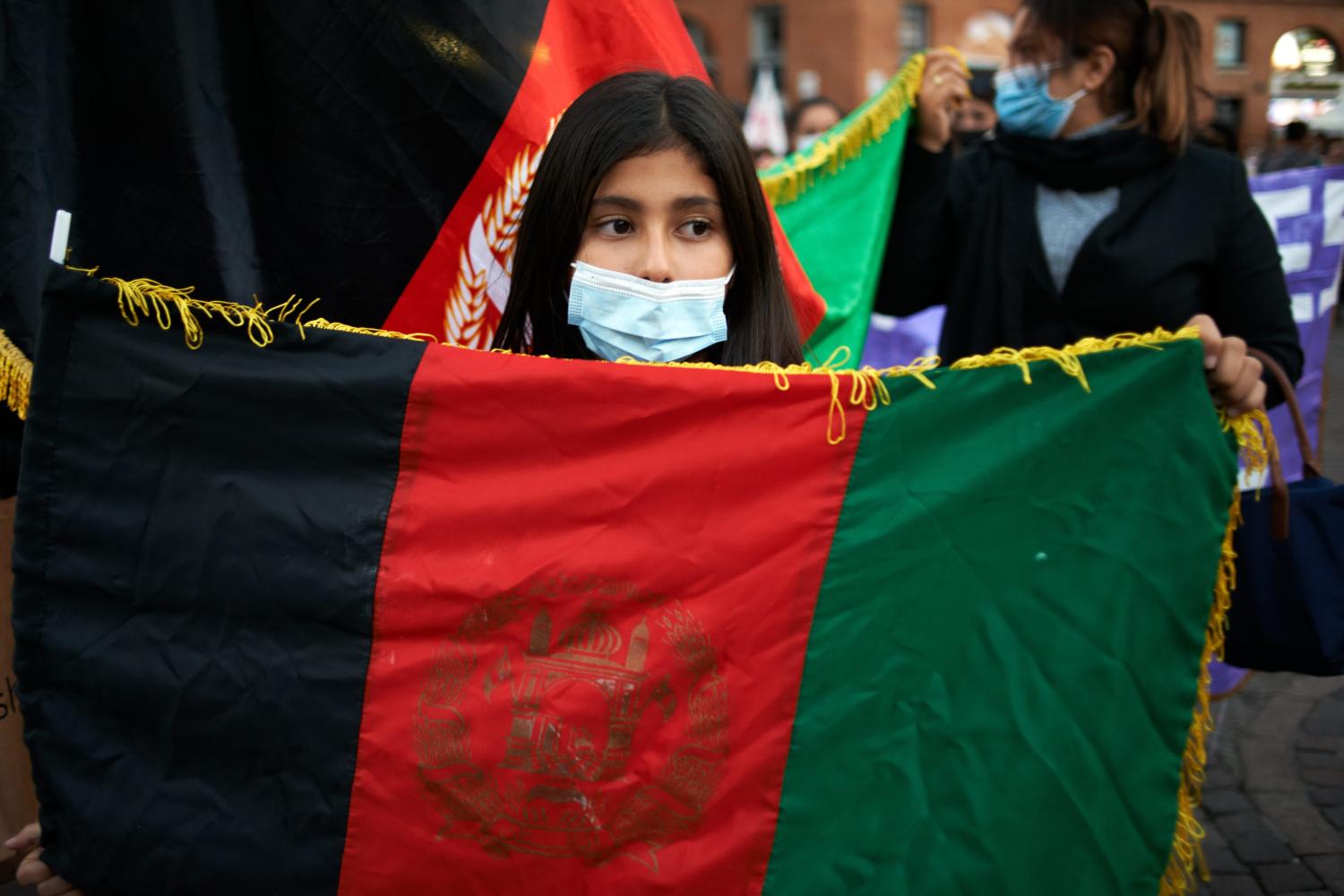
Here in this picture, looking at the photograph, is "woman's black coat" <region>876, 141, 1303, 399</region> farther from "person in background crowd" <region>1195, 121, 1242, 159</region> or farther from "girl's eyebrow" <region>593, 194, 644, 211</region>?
"person in background crowd" <region>1195, 121, 1242, 159</region>

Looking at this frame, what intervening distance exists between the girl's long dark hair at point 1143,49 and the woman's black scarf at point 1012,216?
0.07 meters

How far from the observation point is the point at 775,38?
1211 inches

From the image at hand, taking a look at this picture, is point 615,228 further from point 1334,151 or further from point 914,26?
point 914,26

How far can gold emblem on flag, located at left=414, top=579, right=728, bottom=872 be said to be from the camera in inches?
66.2

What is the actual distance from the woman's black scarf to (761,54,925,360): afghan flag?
0.86ft

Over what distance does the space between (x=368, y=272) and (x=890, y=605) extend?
130 centimetres

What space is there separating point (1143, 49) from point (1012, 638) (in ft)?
6.60

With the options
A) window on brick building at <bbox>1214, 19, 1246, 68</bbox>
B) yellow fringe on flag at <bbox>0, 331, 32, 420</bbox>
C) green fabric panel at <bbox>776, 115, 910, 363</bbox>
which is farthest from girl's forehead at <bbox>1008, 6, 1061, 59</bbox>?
window on brick building at <bbox>1214, 19, 1246, 68</bbox>

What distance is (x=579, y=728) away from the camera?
1.70 metres

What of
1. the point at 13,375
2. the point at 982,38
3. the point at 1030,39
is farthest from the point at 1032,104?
the point at 982,38

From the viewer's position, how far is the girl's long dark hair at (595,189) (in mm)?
2129

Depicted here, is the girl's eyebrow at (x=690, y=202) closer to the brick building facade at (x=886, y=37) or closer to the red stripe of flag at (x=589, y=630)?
the red stripe of flag at (x=589, y=630)

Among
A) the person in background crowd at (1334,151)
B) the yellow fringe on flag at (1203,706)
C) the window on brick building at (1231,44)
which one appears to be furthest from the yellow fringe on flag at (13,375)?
the window on brick building at (1231,44)

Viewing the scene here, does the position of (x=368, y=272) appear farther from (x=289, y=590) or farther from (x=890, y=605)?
(x=890, y=605)
